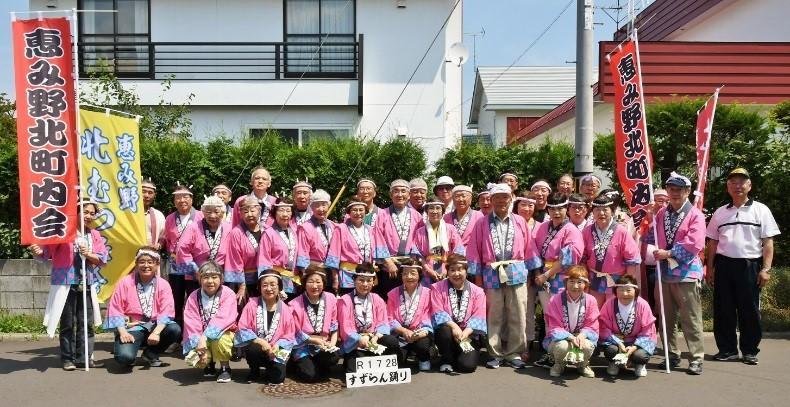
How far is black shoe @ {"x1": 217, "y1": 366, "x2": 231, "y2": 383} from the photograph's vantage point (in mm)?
6289

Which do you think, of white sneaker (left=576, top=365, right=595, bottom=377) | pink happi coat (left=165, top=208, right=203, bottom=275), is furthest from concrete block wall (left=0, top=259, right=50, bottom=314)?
white sneaker (left=576, top=365, right=595, bottom=377)

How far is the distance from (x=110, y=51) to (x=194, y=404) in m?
10.4

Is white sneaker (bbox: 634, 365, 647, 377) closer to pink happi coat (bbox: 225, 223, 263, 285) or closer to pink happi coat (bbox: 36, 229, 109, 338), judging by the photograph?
pink happi coat (bbox: 225, 223, 263, 285)

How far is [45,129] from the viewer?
6.62m

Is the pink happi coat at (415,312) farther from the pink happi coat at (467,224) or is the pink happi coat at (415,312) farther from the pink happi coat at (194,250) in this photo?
the pink happi coat at (194,250)

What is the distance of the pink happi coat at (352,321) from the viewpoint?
6.37 meters

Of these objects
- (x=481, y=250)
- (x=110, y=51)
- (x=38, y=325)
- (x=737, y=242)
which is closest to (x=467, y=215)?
(x=481, y=250)

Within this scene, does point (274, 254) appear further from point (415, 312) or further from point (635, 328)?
point (635, 328)

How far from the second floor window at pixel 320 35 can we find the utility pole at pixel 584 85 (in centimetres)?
656

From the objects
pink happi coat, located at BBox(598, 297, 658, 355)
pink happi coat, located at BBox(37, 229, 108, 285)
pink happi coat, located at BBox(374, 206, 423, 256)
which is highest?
pink happi coat, located at BBox(374, 206, 423, 256)

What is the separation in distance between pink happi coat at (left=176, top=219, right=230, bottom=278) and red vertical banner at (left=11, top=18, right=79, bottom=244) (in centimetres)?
104

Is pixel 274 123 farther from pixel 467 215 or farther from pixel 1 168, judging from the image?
pixel 467 215

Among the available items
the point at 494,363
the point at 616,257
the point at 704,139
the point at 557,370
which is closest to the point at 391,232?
the point at 494,363

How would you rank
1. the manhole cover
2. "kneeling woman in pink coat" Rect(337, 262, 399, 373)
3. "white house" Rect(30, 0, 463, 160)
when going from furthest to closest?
1. "white house" Rect(30, 0, 463, 160)
2. "kneeling woman in pink coat" Rect(337, 262, 399, 373)
3. the manhole cover
